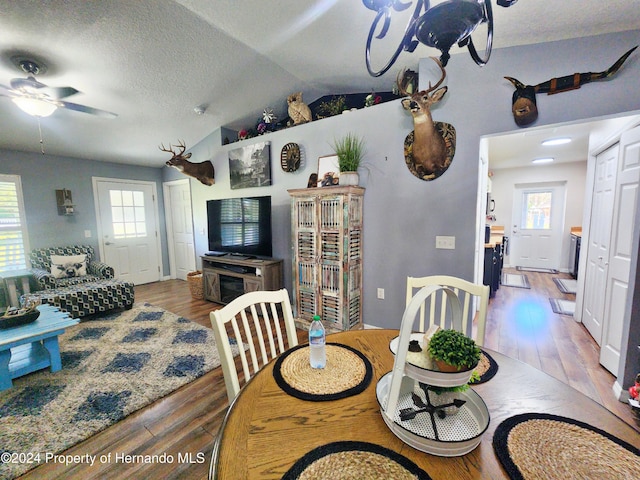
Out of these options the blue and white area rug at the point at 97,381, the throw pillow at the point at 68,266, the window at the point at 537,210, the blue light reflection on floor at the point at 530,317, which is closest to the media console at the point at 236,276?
the blue and white area rug at the point at 97,381

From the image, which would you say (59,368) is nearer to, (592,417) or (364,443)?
(364,443)

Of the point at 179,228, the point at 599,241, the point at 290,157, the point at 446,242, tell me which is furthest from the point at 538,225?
the point at 179,228

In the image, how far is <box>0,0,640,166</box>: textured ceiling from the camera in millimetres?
1862

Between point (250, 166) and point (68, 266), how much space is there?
2.97 meters

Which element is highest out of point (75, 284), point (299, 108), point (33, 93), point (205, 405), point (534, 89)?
point (299, 108)

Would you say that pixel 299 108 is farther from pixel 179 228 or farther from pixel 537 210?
pixel 537 210

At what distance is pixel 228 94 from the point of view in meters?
3.34

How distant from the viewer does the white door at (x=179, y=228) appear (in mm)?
5129

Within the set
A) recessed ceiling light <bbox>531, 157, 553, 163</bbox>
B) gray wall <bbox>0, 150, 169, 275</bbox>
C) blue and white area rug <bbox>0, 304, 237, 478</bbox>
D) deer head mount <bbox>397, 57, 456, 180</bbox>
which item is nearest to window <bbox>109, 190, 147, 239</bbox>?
gray wall <bbox>0, 150, 169, 275</bbox>

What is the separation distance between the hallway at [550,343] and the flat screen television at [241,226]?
2821mm

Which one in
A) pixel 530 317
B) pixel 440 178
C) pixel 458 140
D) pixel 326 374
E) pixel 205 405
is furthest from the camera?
pixel 530 317

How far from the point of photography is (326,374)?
103 cm

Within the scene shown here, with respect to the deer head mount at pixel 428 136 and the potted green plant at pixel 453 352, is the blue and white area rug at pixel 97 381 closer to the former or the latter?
the potted green plant at pixel 453 352

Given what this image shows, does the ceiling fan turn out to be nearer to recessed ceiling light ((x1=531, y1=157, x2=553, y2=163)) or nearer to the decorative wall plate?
the decorative wall plate
